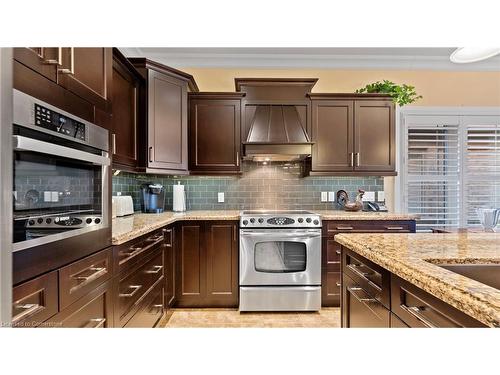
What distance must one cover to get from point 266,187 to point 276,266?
3.37 feet

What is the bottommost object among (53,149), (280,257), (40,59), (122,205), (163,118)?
(280,257)

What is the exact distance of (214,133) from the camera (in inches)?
128

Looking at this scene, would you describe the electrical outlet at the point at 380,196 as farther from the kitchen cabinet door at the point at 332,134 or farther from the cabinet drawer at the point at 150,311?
the cabinet drawer at the point at 150,311

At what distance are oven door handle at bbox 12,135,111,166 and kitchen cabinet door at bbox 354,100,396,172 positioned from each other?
2.67 metres

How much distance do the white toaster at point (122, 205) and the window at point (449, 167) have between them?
3168 mm

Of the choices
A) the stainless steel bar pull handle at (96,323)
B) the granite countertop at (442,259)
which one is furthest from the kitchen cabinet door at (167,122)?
the granite countertop at (442,259)

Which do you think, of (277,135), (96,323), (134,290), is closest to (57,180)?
(96,323)

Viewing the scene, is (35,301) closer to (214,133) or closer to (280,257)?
(280,257)

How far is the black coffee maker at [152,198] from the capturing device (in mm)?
3141

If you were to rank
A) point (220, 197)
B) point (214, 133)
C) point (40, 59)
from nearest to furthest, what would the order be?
point (40, 59) < point (214, 133) < point (220, 197)
